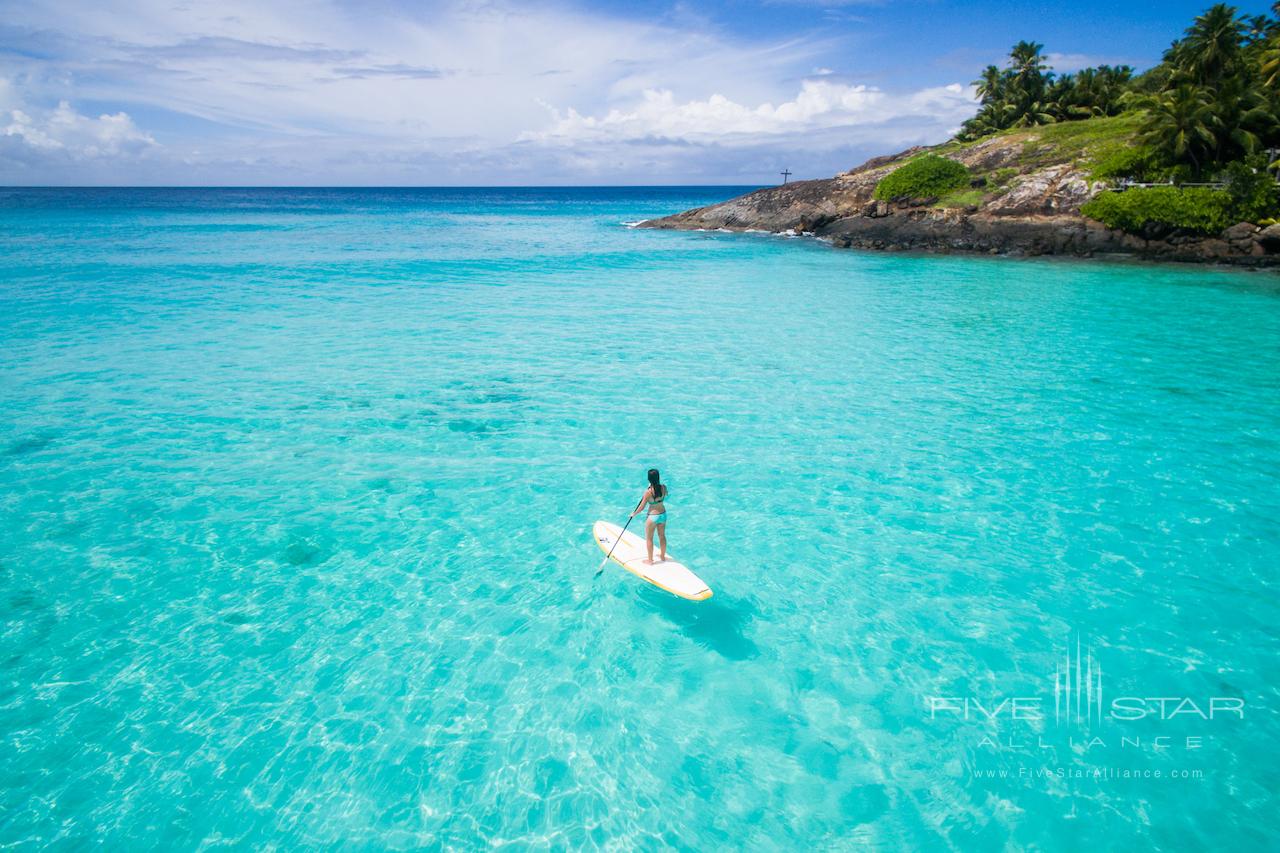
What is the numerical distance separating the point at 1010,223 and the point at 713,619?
56.7 meters

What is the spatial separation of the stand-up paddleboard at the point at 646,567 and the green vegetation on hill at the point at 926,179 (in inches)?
2455

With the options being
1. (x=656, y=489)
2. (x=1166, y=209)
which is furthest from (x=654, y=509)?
(x=1166, y=209)

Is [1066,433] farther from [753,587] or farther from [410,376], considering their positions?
[410,376]

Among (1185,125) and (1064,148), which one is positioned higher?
(1185,125)

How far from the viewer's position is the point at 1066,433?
17781 millimetres

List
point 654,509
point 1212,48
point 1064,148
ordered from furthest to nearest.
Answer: point 1064,148 → point 1212,48 → point 654,509

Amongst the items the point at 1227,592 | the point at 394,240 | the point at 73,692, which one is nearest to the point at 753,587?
the point at 1227,592

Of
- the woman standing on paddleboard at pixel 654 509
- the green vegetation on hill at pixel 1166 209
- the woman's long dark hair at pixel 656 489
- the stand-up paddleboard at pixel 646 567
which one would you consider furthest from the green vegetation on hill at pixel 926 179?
the woman's long dark hair at pixel 656 489

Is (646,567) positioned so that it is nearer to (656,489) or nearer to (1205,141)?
(656,489)

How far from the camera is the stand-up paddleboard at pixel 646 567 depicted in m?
10.6

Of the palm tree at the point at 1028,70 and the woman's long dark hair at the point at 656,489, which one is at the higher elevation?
the palm tree at the point at 1028,70

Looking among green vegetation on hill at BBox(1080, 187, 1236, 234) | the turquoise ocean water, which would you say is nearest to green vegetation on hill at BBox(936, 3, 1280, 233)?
green vegetation on hill at BBox(1080, 187, 1236, 234)

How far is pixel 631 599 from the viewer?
37.6ft

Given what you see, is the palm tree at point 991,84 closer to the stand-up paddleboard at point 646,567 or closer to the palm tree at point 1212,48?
the palm tree at point 1212,48
